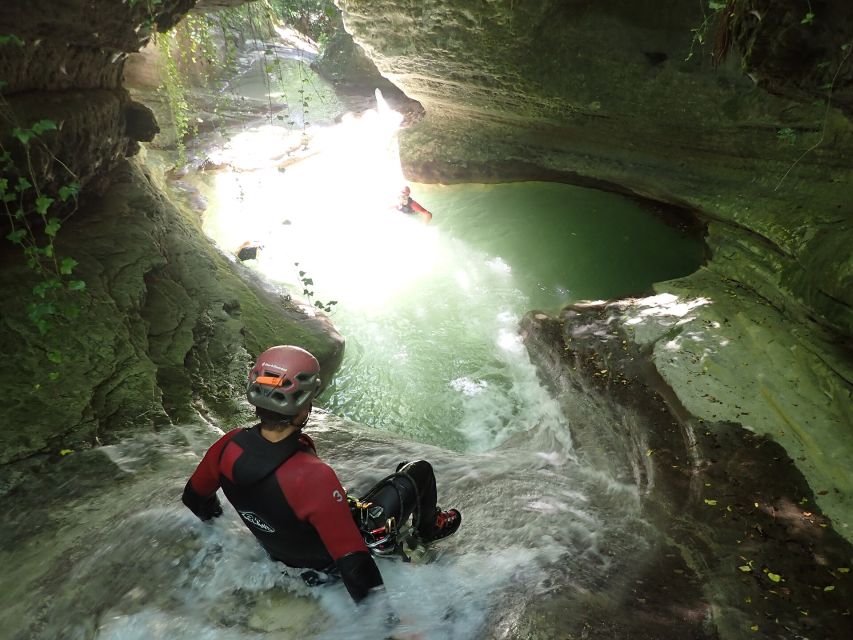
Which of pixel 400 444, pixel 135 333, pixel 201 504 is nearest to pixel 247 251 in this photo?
pixel 135 333

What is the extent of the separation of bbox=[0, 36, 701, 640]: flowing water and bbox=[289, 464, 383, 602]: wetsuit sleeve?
344 mm

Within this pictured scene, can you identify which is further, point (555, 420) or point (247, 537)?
point (555, 420)

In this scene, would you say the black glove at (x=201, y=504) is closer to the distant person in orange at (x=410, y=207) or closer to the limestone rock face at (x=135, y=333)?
the limestone rock face at (x=135, y=333)

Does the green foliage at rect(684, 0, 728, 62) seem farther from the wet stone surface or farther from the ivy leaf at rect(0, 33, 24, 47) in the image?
the ivy leaf at rect(0, 33, 24, 47)

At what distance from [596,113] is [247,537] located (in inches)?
320

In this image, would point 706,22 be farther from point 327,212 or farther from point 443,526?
point 327,212

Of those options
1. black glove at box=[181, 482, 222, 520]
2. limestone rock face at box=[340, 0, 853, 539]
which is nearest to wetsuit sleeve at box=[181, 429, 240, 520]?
black glove at box=[181, 482, 222, 520]

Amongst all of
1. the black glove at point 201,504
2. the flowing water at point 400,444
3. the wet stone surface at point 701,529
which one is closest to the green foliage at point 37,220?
the flowing water at point 400,444

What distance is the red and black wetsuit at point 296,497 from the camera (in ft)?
6.90

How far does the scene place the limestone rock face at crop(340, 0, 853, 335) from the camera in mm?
4418

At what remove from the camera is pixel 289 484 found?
2102 millimetres

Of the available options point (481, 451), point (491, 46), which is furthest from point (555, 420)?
point (491, 46)

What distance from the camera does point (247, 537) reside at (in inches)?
109

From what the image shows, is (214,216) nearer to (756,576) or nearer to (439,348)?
(439,348)
